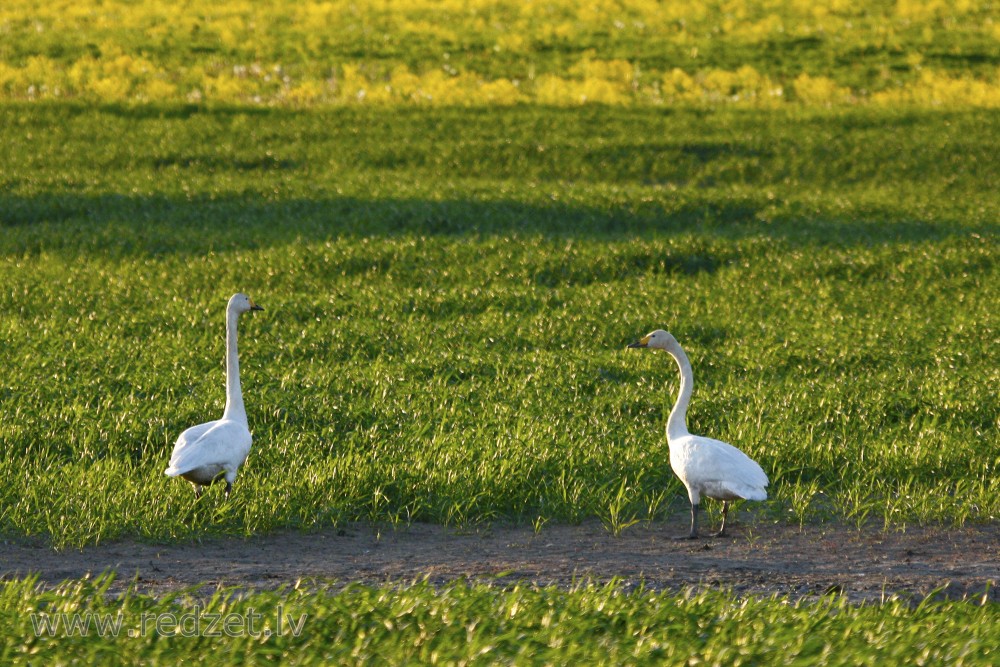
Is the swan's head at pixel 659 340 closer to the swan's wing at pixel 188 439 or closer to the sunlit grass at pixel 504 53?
the swan's wing at pixel 188 439

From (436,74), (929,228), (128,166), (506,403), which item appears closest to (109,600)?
(506,403)

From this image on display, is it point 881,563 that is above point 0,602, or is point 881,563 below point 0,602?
below

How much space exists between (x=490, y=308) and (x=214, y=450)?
7895 millimetres

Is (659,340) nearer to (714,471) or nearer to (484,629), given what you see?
(714,471)

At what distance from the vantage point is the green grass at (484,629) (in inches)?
211

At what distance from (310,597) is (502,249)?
1340 centimetres

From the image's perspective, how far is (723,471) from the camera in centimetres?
762

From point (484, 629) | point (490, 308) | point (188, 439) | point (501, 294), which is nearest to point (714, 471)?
point (484, 629)

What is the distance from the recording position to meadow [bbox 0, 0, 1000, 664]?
25.8 feet

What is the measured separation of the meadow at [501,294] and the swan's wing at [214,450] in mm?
345

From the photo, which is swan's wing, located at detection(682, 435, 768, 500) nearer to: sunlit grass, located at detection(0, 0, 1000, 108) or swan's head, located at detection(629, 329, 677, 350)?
swan's head, located at detection(629, 329, 677, 350)

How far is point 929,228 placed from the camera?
20969 millimetres

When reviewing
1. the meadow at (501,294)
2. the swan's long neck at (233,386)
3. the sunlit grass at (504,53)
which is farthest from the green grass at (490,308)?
the sunlit grass at (504,53)

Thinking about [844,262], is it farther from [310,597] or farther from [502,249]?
[310,597]
